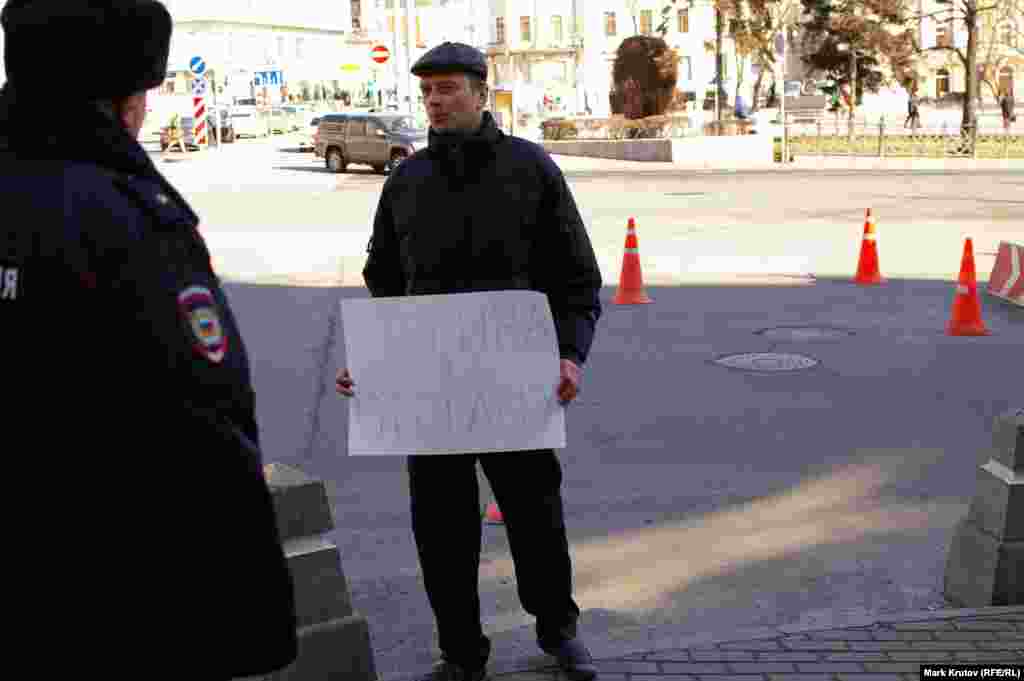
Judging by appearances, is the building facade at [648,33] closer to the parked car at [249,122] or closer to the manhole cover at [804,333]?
the parked car at [249,122]

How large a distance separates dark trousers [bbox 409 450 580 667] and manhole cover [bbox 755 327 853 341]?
7.66 metres

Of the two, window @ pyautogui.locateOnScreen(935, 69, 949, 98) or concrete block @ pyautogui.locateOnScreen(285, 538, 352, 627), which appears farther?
window @ pyautogui.locateOnScreen(935, 69, 949, 98)

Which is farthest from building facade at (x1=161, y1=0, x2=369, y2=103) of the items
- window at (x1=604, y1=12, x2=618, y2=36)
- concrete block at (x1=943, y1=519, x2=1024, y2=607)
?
concrete block at (x1=943, y1=519, x2=1024, y2=607)

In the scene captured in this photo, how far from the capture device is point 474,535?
489 cm

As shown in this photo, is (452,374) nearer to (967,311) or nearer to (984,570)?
(984,570)

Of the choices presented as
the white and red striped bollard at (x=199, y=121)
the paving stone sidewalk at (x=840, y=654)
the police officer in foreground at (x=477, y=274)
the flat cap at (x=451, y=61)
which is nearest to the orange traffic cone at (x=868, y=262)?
the paving stone sidewalk at (x=840, y=654)

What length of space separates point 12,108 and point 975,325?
35.3 ft

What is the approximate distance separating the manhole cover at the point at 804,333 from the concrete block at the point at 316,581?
8.03 meters

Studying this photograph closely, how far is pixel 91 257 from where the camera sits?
2346 millimetres

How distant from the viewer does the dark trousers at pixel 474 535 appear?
4.83 metres

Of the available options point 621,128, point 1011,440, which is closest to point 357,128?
point 621,128

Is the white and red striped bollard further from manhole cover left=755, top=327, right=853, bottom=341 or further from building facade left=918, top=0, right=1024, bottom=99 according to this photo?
building facade left=918, top=0, right=1024, bottom=99

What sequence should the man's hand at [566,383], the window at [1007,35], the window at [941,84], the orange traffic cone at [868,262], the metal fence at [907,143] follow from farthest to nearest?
the window at [941,84], the window at [1007,35], the metal fence at [907,143], the orange traffic cone at [868,262], the man's hand at [566,383]

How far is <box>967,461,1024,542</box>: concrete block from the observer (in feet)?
18.0
